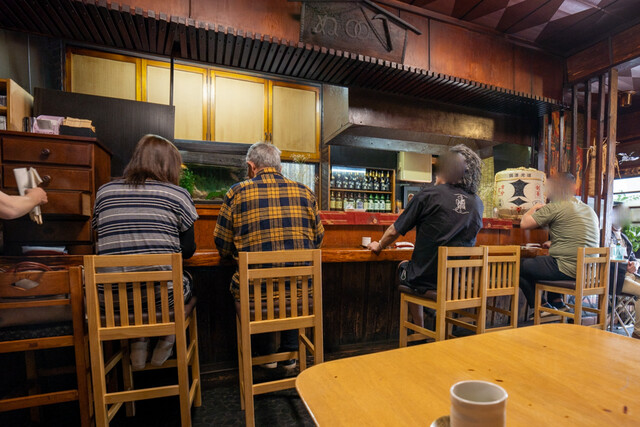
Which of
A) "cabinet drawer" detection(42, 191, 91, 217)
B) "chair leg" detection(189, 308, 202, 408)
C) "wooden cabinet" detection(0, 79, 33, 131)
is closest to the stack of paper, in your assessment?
"cabinet drawer" detection(42, 191, 91, 217)

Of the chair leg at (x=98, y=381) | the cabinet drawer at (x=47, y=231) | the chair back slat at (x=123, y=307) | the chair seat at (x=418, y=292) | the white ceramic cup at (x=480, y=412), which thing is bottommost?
the chair leg at (x=98, y=381)

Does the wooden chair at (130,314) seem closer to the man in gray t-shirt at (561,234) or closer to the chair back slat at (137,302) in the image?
the chair back slat at (137,302)

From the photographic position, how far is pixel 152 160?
1.67 metres

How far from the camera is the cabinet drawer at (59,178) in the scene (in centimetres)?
209

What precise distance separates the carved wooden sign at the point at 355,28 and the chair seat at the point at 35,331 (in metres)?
2.58

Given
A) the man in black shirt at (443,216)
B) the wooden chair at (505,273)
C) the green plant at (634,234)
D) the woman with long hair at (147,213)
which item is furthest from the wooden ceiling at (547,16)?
the green plant at (634,234)

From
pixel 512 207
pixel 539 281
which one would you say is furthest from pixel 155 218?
pixel 512 207

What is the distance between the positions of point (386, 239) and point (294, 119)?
301 centimetres

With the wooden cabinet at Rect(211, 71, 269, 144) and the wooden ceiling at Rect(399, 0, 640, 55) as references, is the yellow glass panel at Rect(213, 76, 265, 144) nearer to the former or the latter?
the wooden cabinet at Rect(211, 71, 269, 144)

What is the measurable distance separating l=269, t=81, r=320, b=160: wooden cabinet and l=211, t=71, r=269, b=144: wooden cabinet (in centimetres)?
13

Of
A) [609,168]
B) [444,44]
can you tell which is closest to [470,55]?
[444,44]

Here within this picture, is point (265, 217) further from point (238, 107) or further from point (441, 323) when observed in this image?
point (238, 107)

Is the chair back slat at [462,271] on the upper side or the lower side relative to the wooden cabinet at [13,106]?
lower

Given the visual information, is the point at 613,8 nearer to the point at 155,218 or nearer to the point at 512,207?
the point at 512,207
